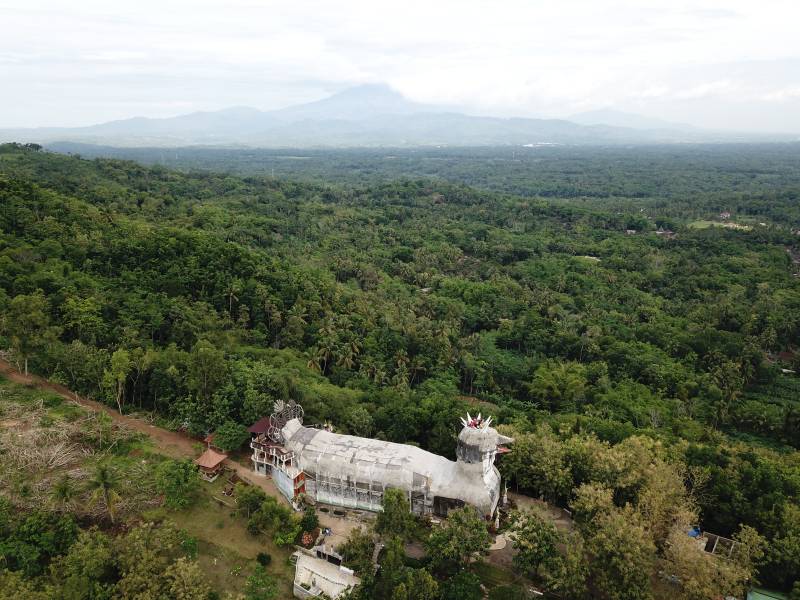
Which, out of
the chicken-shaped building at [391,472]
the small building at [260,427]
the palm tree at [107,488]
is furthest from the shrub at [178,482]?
the chicken-shaped building at [391,472]

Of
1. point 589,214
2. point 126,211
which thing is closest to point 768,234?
point 589,214

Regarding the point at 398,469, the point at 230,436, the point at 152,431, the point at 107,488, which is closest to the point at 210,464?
the point at 230,436

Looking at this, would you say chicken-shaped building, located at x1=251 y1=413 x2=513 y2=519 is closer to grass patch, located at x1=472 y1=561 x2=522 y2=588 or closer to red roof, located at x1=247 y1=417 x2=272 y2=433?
red roof, located at x1=247 y1=417 x2=272 y2=433

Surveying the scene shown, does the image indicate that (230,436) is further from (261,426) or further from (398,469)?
(398,469)

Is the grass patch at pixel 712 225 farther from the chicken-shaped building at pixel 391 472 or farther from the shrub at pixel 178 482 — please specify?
the shrub at pixel 178 482

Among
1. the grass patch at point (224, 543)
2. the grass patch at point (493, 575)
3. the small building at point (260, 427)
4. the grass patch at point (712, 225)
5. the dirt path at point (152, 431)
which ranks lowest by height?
the grass patch at point (493, 575)

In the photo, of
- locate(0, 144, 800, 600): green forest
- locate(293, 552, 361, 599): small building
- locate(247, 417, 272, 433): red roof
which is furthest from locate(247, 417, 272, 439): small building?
locate(293, 552, 361, 599): small building
